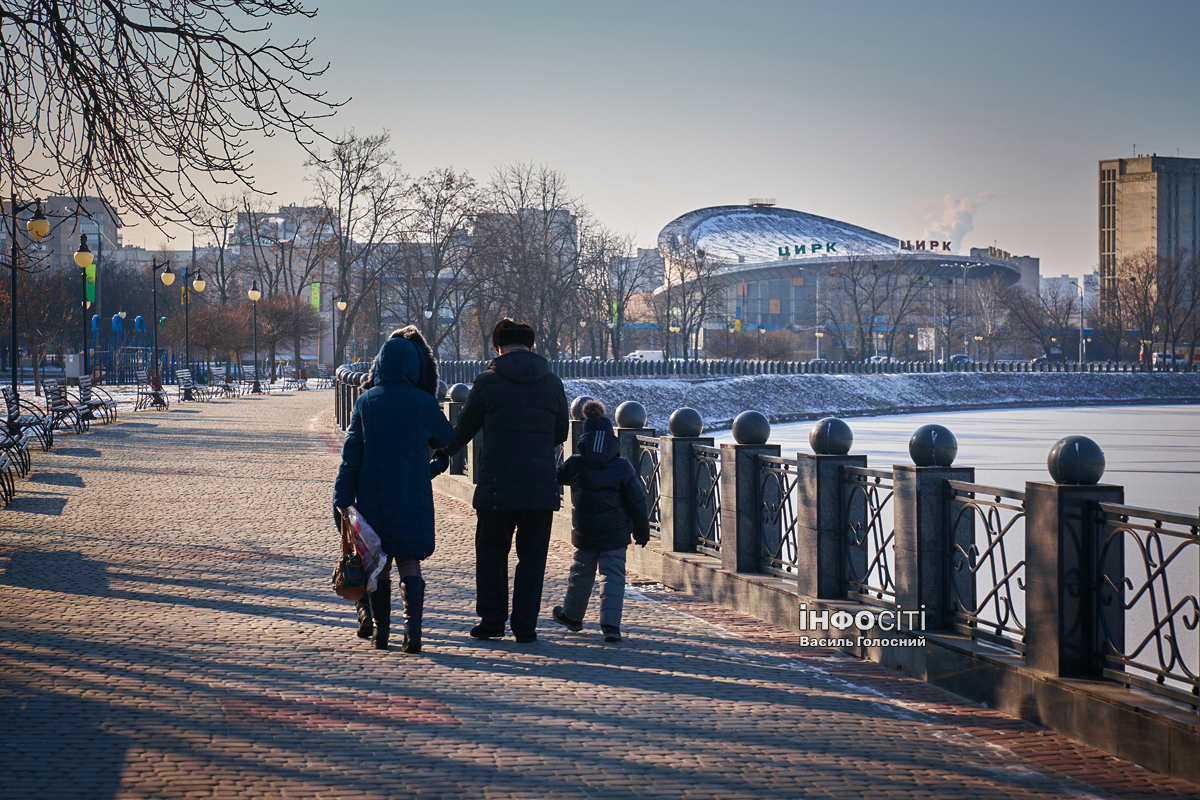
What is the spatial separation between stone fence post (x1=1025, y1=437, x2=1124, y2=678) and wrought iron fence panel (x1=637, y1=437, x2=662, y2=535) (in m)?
4.53

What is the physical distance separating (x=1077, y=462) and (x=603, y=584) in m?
2.81

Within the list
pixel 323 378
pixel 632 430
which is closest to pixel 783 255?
pixel 323 378

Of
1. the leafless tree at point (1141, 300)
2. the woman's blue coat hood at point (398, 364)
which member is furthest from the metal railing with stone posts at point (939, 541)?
the leafless tree at point (1141, 300)

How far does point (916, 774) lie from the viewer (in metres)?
4.45

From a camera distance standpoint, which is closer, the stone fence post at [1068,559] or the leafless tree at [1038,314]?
the stone fence post at [1068,559]

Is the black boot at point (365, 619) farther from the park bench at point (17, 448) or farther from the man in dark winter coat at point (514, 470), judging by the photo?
the park bench at point (17, 448)

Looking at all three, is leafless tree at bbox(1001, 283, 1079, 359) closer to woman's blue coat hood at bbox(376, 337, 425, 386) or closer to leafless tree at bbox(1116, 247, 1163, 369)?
leafless tree at bbox(1116, 247, 1163, 369)

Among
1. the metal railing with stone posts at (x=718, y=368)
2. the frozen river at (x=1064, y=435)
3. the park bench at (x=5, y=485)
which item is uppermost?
the metal railing with stone posts at (x=718, y=368)

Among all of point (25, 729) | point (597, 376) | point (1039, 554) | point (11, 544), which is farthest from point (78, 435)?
point (597, 376)

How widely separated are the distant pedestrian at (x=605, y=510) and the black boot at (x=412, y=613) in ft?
3.19

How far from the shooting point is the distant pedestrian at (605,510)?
6680mm

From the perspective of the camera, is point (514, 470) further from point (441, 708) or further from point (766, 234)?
point (766, 234)

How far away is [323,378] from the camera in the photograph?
70750mm

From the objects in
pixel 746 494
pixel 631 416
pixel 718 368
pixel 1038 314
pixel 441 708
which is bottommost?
pixel 441 708
